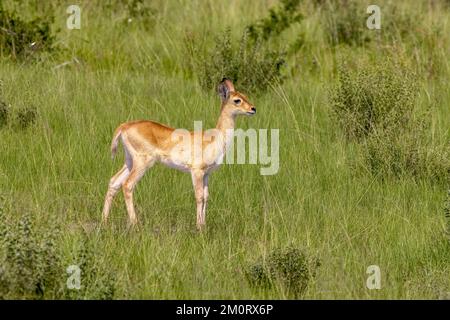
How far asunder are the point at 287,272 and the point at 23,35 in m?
6.52

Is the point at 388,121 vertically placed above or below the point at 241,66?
below

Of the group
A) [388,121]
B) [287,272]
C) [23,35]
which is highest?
[23,35]

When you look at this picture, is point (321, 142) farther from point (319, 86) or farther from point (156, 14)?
point (156, 14)

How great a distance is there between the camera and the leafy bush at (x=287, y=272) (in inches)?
278

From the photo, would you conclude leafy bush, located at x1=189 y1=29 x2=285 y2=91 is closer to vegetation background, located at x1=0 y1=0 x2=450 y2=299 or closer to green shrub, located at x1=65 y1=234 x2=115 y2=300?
vegetation background, located at x1=0 y1=0 x2=450 y2=299

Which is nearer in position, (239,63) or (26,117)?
(26,117)

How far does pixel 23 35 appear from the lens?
12.7 metres

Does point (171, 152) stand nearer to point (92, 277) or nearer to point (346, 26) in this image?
point (92, 277)

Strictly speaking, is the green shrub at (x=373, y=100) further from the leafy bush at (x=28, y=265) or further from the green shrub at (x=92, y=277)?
the leafy bush at (x=28, y=265)

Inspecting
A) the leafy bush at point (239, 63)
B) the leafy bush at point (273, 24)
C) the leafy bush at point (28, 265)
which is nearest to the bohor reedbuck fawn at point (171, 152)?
the leafy bush at point (28, 265)

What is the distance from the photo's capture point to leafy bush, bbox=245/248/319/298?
7051 millimetres

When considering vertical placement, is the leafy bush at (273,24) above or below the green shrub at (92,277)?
above

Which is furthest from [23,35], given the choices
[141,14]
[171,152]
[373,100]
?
[171,152]
